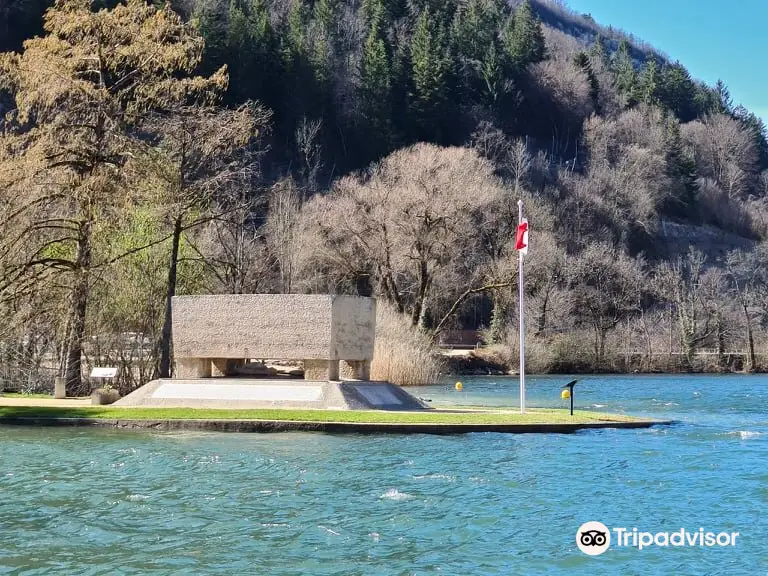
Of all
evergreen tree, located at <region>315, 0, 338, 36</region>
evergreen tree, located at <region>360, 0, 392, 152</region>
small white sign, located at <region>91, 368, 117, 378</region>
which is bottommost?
small white sign, located at <region>91, 368, 117, 378</region>

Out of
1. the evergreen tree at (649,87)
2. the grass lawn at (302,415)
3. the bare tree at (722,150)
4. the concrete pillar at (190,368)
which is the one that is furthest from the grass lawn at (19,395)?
the bare tree at (722,150)

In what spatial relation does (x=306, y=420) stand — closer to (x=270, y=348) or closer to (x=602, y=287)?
(x=270, y=348)

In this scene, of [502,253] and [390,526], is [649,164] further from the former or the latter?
[390,526]

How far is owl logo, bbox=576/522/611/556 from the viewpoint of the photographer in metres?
12.8

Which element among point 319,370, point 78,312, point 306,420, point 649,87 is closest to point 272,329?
point 319,370

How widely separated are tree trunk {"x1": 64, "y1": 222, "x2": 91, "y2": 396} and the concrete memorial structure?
543 centimetres

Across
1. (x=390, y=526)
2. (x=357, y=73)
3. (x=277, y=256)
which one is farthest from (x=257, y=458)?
(x=357, y=73)

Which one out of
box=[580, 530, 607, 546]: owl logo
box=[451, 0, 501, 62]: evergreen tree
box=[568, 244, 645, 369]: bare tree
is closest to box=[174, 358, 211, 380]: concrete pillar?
box=[580, 530, 607, 546]: owl logo

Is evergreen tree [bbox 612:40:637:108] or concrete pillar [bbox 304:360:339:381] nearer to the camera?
concrete pillar [bbox 304:360:339:381]

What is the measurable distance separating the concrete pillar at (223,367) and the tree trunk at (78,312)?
17.6 feet

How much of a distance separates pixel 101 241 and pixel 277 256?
29.1 m

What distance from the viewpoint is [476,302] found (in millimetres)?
91312

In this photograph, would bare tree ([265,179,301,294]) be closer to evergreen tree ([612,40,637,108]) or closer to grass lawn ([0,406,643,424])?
grass lawn ([0,406,643,424])

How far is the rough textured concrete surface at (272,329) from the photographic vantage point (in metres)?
28.4
